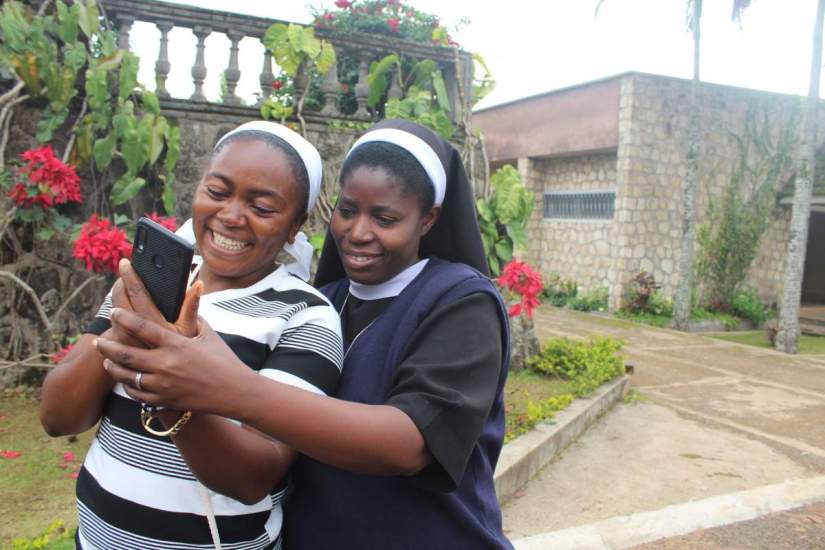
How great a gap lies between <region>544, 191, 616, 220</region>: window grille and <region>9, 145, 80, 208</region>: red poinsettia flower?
385 inches

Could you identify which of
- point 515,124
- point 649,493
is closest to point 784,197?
point 515,124

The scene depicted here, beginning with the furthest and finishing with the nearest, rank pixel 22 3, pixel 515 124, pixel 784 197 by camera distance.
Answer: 1. pixel 515 124
2. pixel 784 197
3. pixel 22 3

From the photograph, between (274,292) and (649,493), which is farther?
(649,493)

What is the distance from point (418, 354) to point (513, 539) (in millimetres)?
2505

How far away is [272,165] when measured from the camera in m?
1.30

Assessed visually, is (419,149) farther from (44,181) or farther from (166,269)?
(44,181)

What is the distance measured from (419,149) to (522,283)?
4639mm

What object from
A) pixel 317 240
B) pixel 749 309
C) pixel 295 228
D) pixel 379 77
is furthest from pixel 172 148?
pixel 749 309

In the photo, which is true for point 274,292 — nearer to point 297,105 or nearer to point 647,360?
point 297,105

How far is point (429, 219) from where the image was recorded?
143 centimetres

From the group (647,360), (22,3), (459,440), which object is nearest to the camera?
(459,440)

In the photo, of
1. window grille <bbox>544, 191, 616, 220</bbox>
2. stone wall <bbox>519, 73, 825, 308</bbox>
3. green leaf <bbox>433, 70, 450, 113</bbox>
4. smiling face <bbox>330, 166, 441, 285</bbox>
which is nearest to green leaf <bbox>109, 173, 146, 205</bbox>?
green leaf <bbox>433, 70, 450, 113</bbox>

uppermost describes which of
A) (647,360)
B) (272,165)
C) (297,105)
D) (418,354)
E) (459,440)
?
(297,105)

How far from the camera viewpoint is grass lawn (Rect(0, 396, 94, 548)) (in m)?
2.91
